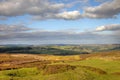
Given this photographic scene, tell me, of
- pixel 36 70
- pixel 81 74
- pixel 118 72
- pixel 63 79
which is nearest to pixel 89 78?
pixel 81 74

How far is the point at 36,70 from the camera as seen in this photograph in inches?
2739

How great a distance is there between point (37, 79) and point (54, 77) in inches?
180

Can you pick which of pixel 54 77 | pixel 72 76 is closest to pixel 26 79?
pixel 54 77

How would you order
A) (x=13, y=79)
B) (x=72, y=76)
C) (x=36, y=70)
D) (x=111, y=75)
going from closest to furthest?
(x=13, y=79) < (x=72, y=76) < (x=111, y=75) < (x=36, y=70)

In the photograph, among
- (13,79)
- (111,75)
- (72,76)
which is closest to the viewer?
(13,79)

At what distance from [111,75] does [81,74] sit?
39.1ft

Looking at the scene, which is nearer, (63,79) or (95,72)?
(63,79)

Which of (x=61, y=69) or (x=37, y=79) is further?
(x=61, y=69)

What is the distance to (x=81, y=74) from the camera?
190 feet

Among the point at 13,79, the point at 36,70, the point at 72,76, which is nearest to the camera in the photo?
the point at 13,79

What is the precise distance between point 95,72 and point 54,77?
58.4 ft

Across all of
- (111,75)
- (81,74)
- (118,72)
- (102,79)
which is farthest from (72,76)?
(118,72)

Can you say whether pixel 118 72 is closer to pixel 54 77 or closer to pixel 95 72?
pixel 95 72

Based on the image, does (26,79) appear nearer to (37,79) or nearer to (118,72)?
(37,79)
